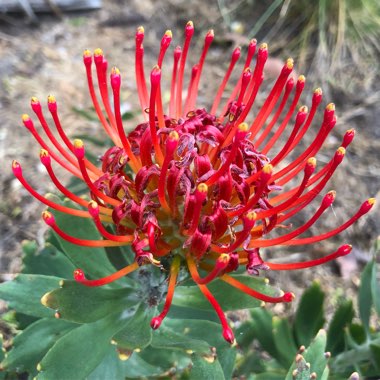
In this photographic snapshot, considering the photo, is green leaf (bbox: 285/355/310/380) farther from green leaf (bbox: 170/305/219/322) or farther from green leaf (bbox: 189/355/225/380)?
green leaf (bbox: 170/305/219/322)

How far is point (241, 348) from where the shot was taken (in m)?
1.68

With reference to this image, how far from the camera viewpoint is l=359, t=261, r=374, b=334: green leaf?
1483 millimetres

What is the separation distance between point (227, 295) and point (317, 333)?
0.44 meters

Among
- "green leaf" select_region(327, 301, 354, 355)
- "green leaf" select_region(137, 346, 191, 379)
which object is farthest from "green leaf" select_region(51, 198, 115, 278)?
"green leaf" select_region(327, 301, 354, 355)

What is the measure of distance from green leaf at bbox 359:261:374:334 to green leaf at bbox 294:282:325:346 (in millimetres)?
113

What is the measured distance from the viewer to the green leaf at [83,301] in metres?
1.05

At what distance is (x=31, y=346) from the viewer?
125cm

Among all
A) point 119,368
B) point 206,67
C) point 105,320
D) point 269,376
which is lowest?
point 269,376

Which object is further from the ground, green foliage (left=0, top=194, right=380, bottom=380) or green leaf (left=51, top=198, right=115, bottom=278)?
green leaf (left=51, top=198, right=115, bottom=278)

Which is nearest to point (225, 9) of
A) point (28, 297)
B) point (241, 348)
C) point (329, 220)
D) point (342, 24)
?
point (342, 24)

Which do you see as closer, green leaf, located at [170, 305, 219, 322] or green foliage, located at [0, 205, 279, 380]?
green foliage, located at [0, 205, 279, 380]

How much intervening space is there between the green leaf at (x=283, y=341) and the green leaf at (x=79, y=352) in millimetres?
557

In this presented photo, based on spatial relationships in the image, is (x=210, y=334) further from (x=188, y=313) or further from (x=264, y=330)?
(x=264, y=330)

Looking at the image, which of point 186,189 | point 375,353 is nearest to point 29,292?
point 186,189
